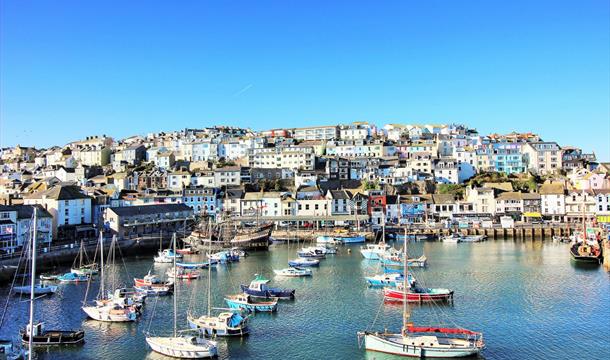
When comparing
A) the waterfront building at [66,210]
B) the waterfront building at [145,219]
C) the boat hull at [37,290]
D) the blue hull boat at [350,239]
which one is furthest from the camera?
the blue hull boat at [350,239]

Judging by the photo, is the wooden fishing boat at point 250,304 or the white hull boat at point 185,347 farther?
the wooden fishing boat at point 250,304

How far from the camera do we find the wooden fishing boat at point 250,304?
79.8ft

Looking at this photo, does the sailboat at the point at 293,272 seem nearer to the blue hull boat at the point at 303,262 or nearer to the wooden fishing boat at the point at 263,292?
the blue hull boat at the point at 303,262

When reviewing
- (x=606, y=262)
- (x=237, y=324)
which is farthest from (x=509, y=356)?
(x=606, y=262)

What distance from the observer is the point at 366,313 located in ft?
77.9

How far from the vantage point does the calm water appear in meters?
19.1

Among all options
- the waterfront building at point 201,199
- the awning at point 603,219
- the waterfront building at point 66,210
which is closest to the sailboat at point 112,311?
the waterfront building at point 66,210

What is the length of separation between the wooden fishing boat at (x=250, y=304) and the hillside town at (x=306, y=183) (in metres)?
21.3

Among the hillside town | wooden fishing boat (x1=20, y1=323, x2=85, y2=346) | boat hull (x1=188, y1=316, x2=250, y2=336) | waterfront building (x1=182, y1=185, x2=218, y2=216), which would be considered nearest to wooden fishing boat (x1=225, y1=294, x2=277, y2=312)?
boat hull (x1=188, y1=316, x2=250, y2=336)

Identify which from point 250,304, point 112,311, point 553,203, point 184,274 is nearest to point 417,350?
point 250,304

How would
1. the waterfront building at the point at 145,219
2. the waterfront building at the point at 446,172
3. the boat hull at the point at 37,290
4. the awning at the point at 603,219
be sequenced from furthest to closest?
the waterfront building at the point at 446,172 < the awning at the point at 603,219 < the waterfront building at the point at 145,219 < the boat hull at the point at 37,290

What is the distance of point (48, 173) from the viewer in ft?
258

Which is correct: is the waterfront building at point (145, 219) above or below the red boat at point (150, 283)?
above

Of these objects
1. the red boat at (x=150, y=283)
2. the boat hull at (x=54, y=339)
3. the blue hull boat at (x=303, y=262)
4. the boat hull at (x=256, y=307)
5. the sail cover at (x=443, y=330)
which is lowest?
the boat hull at (x=54, y=339)
